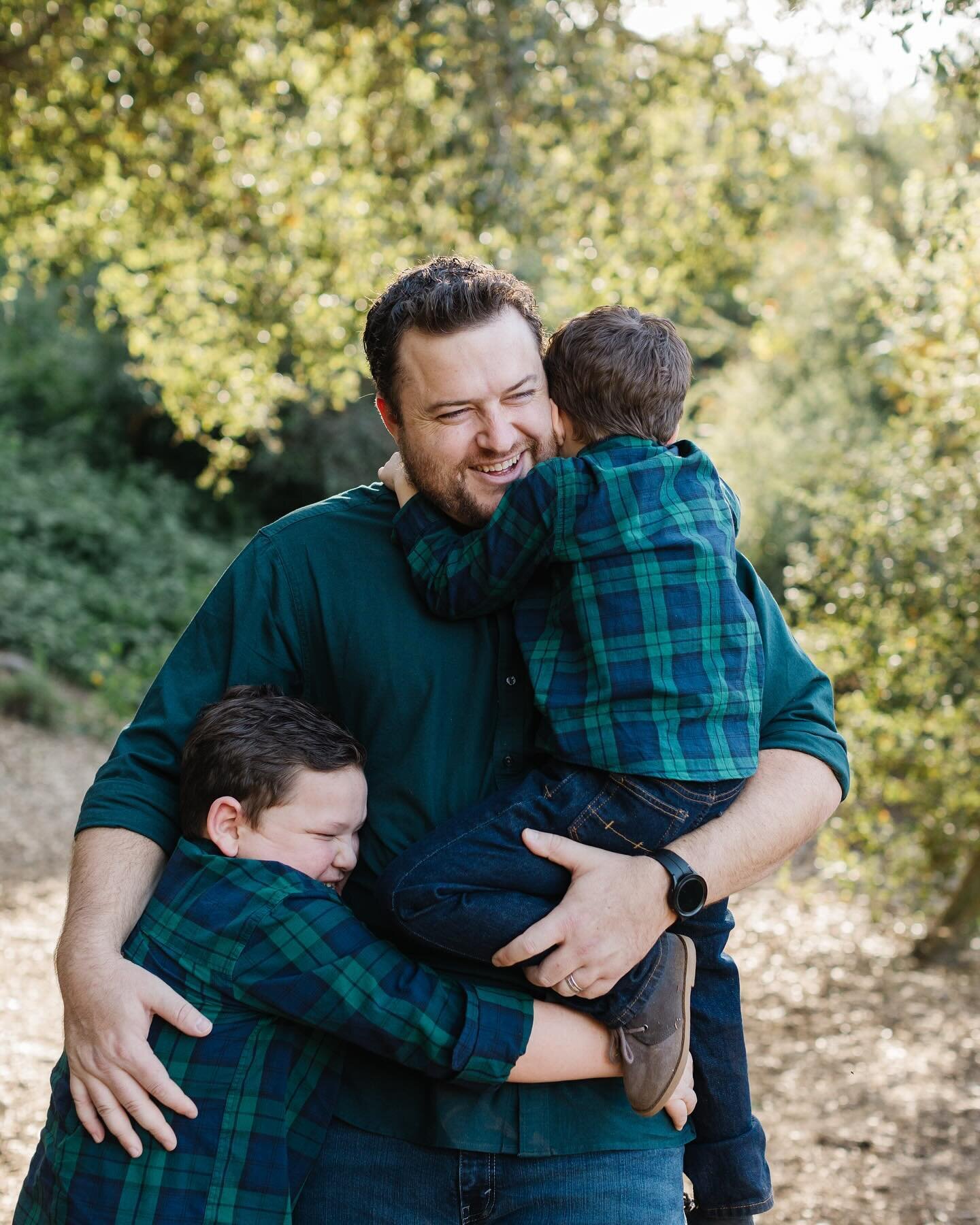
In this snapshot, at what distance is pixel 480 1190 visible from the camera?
1857mm

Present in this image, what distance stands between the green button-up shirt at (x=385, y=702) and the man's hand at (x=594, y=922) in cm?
15

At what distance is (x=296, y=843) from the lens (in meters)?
1.91

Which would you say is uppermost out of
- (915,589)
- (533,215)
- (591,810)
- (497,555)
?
(533,215)

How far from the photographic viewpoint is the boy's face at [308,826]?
1.90 m

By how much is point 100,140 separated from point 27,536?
7.08 meters

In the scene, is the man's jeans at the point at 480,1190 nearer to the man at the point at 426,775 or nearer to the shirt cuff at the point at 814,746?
the man at the point at 426,775

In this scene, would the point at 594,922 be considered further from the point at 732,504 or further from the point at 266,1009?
the point at 732,504

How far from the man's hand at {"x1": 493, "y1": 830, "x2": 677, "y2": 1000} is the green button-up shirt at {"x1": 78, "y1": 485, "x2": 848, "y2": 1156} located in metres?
0.15

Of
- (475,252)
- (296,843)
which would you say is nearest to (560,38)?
(475,252)

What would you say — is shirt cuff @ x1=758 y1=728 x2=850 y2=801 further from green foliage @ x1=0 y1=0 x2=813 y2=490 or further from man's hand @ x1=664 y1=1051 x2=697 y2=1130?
green foliage @ x1=0 y1=0 x2=813 y2=490

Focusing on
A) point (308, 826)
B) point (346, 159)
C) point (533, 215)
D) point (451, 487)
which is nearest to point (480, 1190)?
point (308, 826)

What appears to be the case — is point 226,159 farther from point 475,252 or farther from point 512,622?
point 512,622

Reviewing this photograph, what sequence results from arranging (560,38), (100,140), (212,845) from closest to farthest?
(212,845) < (560,38) < (100,140)

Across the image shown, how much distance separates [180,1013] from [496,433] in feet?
3.45
